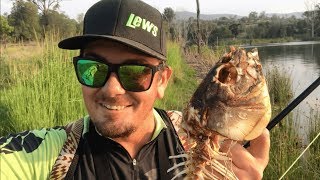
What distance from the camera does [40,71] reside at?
6840mm

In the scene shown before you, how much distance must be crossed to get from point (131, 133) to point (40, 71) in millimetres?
4776

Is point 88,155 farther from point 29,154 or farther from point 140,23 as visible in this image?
point 140,23

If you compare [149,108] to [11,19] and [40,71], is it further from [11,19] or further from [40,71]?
[11,19]

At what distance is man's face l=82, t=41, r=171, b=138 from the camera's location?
236 cm

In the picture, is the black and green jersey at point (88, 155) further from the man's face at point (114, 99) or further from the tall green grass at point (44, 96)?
the tall green grass at point (44, 96)

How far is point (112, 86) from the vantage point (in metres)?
2.34

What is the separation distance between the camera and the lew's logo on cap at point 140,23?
247cm

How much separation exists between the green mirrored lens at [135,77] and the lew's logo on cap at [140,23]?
0.90 feet

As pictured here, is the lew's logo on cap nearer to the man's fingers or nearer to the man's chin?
the man's chin

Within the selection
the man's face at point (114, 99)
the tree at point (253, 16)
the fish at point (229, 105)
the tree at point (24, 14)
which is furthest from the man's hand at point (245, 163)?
the tree at point (253, 16)

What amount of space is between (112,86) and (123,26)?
0.39 m

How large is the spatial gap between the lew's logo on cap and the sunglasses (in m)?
0.26

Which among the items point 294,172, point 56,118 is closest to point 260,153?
point 294,172

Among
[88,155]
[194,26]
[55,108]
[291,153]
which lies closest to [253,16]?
[194,26]
